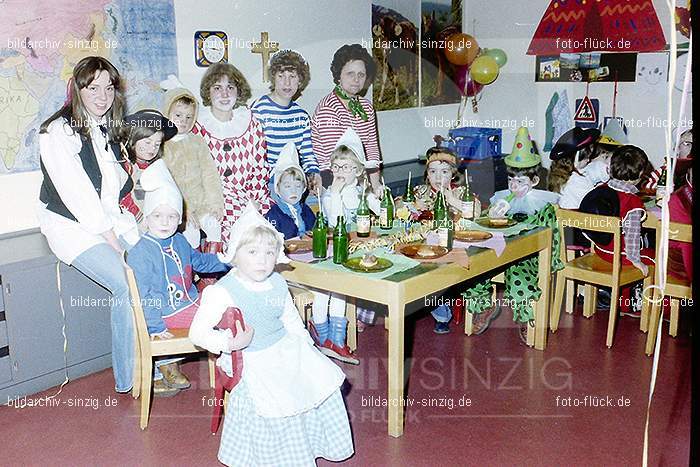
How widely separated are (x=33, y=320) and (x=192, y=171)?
1.28 m

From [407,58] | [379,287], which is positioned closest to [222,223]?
[379,287]

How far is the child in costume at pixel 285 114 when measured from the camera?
5.12 metres

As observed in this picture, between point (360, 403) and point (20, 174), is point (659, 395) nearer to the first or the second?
point (360, 403)

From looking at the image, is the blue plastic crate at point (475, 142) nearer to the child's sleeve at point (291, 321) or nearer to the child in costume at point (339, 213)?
the child in costume at point (339, 213)

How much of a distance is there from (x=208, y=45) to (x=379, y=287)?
7.43ft

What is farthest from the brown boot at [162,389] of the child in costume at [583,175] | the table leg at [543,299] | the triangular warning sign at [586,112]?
the triangular warning sign at [586,112]

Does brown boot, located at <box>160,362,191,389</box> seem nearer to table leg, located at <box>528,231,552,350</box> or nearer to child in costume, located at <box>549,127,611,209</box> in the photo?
table leg, located at <box>528,231,552,350</box>

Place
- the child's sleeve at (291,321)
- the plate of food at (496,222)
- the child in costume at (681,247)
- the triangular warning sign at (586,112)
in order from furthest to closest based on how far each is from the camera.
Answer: the triangular warning sign at (586,112) → the child in costume at (681,247) → the plate of food at (496,222) → the child's sleeve at (291,321)

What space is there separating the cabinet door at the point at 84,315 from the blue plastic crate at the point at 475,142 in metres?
3.48

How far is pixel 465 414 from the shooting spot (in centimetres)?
378

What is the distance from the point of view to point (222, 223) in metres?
4.81

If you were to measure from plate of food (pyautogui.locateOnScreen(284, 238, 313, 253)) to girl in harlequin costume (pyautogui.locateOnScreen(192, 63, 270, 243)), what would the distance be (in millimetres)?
924

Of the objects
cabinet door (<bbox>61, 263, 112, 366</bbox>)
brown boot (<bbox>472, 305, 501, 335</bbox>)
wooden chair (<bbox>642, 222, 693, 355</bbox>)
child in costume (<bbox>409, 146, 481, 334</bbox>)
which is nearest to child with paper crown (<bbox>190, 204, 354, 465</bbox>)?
cabinet door (<bbox>61, 263, 112, 366</bbox>)

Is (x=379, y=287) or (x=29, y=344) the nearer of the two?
(x=379, y=287)
